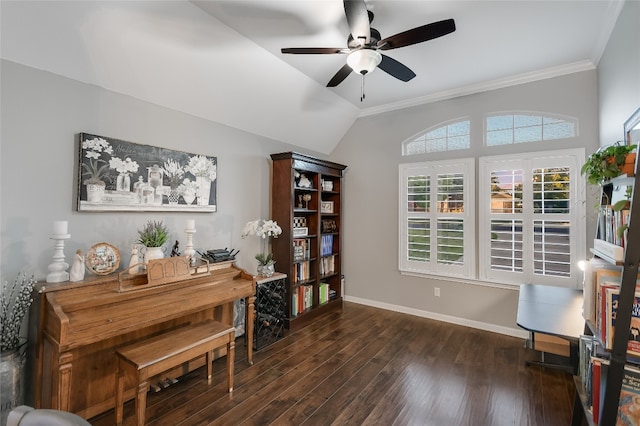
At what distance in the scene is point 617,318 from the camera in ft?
4.33

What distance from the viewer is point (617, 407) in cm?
133

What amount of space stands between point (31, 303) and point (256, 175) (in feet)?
7.77

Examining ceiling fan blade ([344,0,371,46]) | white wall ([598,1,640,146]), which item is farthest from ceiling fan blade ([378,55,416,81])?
white wall ([598,1,640,146])

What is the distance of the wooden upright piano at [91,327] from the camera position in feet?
5.68

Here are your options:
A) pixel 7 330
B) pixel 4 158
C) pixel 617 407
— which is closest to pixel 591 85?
pixel 617 407

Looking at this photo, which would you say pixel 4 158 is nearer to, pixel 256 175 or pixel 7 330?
pixel 7 330

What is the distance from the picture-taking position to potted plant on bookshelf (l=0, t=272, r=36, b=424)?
70.1 inches

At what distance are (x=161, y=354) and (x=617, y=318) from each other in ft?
8.38

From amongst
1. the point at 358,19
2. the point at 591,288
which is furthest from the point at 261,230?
the point at 591,288

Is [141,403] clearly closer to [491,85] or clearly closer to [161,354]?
[161,354]

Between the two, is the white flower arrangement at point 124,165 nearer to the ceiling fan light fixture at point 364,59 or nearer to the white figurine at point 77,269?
the white figurine at point 77,269

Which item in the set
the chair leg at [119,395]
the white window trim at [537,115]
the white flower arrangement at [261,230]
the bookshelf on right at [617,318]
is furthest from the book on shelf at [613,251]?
the chair leg at [119,395]

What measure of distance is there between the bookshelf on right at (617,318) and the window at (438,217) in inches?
88.6

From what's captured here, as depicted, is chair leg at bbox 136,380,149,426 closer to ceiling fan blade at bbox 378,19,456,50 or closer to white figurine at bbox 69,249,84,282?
white figurine at bbox 69,249,84,282
